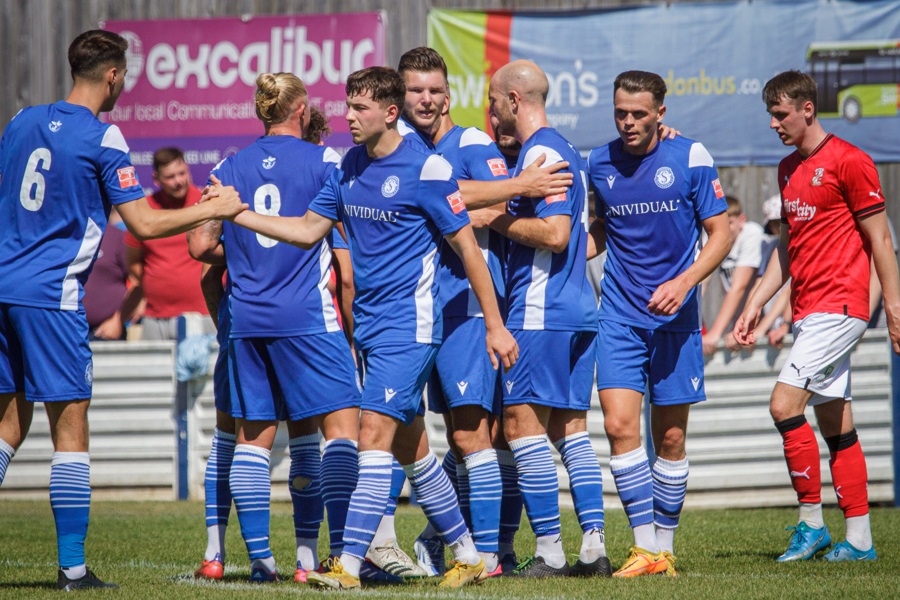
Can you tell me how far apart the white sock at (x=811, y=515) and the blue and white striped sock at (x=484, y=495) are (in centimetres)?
209

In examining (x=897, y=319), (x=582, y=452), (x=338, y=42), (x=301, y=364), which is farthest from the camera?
(x=338, y=42)

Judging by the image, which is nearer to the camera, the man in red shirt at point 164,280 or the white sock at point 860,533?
the white sock at point 860,533

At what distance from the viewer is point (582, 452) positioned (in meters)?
5.87

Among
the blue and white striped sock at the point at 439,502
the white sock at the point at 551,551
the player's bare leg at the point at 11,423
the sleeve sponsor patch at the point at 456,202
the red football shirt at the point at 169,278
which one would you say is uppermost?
the sleeve sponsor patch at the point at 456,202

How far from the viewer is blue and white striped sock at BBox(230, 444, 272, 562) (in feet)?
18.0

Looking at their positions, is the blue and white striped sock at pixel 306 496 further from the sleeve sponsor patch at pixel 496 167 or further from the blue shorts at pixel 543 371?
the sleeve sponsor patch at pixel 496 167

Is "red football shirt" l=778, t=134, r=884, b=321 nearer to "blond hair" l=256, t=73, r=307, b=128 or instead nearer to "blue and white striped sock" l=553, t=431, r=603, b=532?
"blue and white striped sock" l=553, t=431, r=603, b=532

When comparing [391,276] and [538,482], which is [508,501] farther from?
[391,276]

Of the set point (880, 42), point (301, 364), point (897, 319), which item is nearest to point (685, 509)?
point (897, 319)

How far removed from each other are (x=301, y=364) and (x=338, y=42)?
27.4 feet

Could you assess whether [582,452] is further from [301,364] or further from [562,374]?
[301,364]

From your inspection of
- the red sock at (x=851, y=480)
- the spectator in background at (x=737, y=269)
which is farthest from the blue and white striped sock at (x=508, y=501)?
the spectator in background at (x=737, y=269)

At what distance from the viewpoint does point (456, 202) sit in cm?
527

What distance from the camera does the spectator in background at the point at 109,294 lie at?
10539 millimetres
